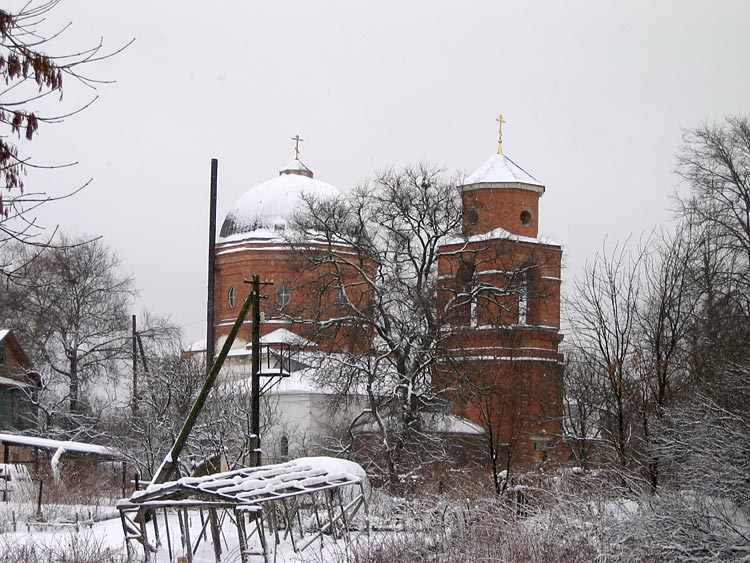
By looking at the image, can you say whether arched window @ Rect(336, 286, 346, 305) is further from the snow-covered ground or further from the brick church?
the snow-covered ground

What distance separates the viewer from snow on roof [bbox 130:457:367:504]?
14.5 metres

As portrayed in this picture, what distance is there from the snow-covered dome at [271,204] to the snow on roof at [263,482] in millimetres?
29895

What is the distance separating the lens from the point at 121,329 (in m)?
50.3

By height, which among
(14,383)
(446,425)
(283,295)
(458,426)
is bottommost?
(458,426)

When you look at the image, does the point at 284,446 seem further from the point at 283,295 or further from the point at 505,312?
the point at 505,312

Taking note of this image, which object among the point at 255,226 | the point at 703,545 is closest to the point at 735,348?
the point at 703,545

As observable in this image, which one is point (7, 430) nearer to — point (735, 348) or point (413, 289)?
point (413, 289)

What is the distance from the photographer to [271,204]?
1880 inches

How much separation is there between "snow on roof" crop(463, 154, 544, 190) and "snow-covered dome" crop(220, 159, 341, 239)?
6637mm

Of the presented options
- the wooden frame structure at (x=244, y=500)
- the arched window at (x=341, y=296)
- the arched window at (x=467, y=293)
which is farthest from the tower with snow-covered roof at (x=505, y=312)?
the wooden frame structure at (x=244, y=500)

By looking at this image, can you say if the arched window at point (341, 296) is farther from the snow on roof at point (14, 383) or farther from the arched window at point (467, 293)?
the snow on roof at point (14, 383)

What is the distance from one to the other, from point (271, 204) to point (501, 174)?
10060mm

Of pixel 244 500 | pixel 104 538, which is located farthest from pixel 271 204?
pixel 244 500

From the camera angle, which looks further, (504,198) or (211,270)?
(504,198)
